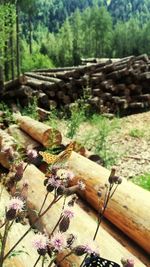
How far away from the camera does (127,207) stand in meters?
4.06

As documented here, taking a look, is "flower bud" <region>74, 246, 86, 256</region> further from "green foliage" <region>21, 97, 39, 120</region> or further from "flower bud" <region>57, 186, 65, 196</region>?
"green foliage" <region>21, 97, 39, 120</region>

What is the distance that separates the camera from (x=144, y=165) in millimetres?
8734

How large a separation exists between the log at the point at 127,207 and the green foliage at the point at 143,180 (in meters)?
2.50

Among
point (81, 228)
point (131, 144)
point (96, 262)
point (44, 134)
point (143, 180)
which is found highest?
point (96, 262)

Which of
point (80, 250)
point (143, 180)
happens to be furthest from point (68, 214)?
point (143, 180)

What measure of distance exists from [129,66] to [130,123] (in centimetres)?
332

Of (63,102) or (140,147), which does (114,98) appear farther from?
(140,147)

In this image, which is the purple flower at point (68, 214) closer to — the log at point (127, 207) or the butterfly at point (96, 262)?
the butterfly at point (96, 262)

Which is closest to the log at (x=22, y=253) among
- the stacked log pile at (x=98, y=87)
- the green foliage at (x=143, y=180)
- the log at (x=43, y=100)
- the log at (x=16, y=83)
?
the green foliage at (x=143, y=180)

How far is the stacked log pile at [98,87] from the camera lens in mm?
13703

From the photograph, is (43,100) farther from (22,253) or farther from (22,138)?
(22,253)

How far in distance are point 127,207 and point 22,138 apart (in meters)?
3.88

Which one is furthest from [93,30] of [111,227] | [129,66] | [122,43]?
[111,227]

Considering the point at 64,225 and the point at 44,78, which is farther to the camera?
the point at 44,78
